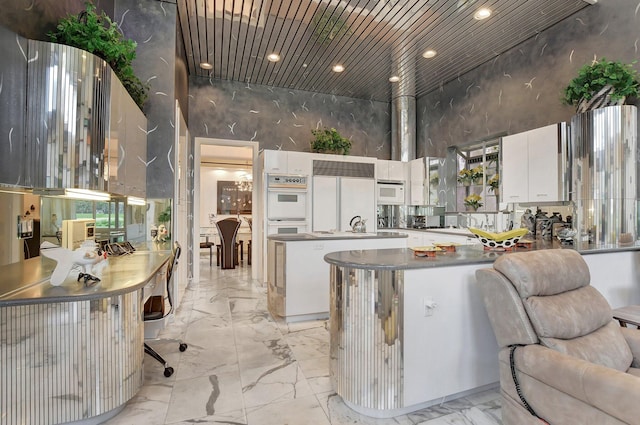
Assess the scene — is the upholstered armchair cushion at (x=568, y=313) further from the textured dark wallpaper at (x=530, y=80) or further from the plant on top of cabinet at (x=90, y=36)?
the plant on top of cabinet at (x=90, y=36)

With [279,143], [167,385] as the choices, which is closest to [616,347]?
[167,385]

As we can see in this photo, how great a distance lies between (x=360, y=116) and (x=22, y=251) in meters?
5.39

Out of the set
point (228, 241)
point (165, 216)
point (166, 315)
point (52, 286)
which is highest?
point (165, 216)

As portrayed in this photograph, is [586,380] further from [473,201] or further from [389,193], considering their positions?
[389,193]

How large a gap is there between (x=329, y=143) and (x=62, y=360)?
4.31 m

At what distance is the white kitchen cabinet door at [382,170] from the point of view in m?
5.45

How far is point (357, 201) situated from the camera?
17.0 ft

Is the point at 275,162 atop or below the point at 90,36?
below

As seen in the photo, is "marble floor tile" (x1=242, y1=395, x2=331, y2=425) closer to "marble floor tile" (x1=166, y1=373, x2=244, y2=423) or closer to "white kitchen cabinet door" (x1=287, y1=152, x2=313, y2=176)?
"marble floor tile" (x1=166, y1=373, x2=244, y2=423)

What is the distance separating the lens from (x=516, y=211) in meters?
4.10

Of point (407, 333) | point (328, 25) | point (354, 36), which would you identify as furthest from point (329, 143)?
point (407, 333)

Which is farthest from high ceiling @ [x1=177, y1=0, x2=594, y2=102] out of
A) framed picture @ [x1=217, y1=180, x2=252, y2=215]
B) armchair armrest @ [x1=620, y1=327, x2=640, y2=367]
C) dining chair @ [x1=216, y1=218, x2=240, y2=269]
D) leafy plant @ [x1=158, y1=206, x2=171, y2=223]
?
framed picture @ [x1=217, y1=180, x2=252, y2=215]

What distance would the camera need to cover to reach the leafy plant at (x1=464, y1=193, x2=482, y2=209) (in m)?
4.77

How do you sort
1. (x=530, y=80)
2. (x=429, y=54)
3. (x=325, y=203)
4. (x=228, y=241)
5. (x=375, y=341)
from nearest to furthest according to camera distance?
(x=375, y=341) < (x=530, y=80) < (x=429, y=54) < (x=325, y=203) < (x=228, y=241)
